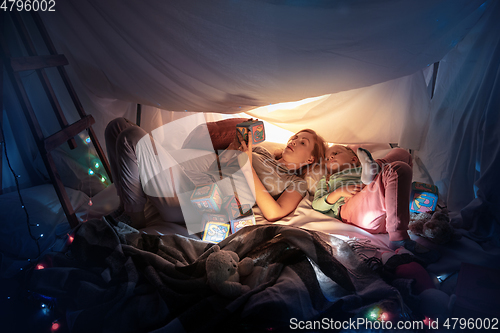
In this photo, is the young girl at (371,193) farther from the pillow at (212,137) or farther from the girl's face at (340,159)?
the pillow at (212,137)

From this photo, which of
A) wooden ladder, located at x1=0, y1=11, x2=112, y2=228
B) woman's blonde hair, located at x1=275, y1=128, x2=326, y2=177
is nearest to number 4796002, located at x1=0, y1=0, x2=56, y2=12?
wooden ladder, located at x1=0, y1=11, x2=112, y2=228

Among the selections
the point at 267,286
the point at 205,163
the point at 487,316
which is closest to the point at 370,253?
the point at 487,316

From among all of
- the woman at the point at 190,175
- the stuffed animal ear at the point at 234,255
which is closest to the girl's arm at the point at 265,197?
the woman at the point at 190,175

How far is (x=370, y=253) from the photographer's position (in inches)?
47.1

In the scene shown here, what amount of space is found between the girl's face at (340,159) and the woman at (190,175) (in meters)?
0.13

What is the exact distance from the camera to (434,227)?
4.08 ft

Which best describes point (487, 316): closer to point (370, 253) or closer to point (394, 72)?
point (370, 253)

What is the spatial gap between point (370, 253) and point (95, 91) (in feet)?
5.80

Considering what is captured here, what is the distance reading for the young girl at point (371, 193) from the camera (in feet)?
3.91

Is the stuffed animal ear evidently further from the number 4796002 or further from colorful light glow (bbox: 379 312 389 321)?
the number 4796002

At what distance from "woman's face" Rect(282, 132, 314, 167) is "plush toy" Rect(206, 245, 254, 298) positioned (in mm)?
826

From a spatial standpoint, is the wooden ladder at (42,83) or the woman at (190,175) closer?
the wooden ladder at (42,83)

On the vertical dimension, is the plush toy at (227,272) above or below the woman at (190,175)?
below

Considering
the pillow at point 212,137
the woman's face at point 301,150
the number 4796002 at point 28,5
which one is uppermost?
the number 4796002 at point 28,5
